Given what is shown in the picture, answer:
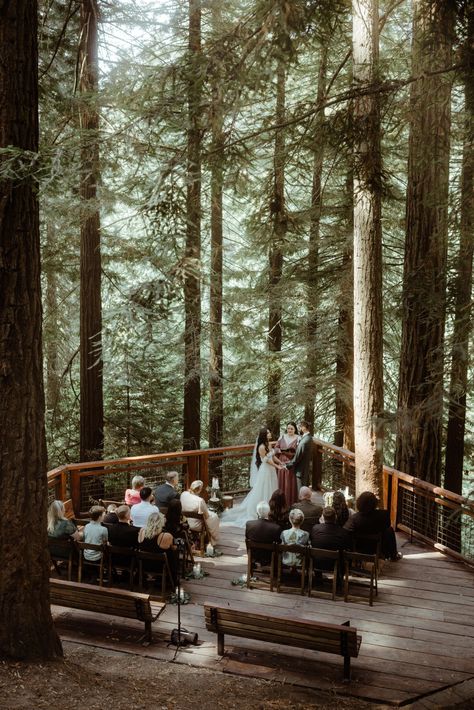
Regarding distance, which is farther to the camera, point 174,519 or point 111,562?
point 174,519

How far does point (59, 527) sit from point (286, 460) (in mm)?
4096

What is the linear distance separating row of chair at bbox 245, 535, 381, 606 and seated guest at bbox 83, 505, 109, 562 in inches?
68.0

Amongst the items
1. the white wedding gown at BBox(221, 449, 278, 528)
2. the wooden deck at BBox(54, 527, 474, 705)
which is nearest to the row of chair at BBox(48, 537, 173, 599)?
the wooden deck at BBox(54, 527, 474, 705)

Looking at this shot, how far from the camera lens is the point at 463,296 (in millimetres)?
8484

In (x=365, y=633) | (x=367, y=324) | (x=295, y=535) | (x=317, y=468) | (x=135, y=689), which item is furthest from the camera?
(x=317, y=468)

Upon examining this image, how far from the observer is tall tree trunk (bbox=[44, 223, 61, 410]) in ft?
44.8

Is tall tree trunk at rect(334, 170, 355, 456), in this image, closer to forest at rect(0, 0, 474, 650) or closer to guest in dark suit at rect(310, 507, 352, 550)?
forest at rect(0, 0, 474, 650)

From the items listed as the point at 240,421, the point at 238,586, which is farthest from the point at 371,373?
the point at 240,421

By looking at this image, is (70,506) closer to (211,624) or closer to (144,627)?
(144,627)

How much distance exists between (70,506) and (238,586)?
338 cm

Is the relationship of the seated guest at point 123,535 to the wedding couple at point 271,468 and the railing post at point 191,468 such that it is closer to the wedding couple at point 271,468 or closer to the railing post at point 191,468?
the wedding couple at point 271,468

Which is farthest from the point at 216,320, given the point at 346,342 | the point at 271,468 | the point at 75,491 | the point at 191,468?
the point at 75,491

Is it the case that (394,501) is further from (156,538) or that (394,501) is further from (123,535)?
(123,535)

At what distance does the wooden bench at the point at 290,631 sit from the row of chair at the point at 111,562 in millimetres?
1266
